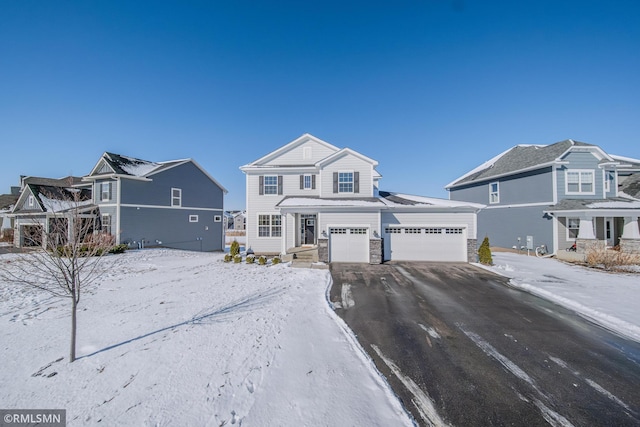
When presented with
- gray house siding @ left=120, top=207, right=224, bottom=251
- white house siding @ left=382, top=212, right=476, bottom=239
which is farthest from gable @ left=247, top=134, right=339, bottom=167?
gray house siding @ left=120, top=207, right=224, bottom=251

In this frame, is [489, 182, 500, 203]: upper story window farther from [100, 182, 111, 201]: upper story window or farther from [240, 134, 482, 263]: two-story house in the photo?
[100, 182, 111, 201]: upper story window

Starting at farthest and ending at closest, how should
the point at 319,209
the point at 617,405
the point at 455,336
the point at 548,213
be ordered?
the point at 548,213 → the point at 319,209 → the point at 455,336 → the point at 617,405

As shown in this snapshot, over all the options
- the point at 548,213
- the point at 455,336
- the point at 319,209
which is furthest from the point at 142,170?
the point at 548,213

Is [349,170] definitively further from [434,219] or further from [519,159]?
[519,159]

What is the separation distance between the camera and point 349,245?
13.8 metres

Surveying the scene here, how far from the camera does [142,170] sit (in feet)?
68.1

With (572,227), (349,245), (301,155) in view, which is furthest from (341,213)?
(572,227)

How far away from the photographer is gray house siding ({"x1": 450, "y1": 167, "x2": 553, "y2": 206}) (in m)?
17.6

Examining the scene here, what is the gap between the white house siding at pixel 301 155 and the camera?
17625mm

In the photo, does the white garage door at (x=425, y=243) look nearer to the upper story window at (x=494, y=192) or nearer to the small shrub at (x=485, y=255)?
the small shrub at (x=485, y=255)

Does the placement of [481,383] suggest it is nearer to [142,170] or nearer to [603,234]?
[603,234]

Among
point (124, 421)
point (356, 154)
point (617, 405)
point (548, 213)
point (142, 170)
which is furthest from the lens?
point (142, 170)

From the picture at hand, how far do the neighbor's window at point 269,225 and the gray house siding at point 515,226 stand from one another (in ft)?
59.0

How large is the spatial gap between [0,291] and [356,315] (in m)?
12.2
